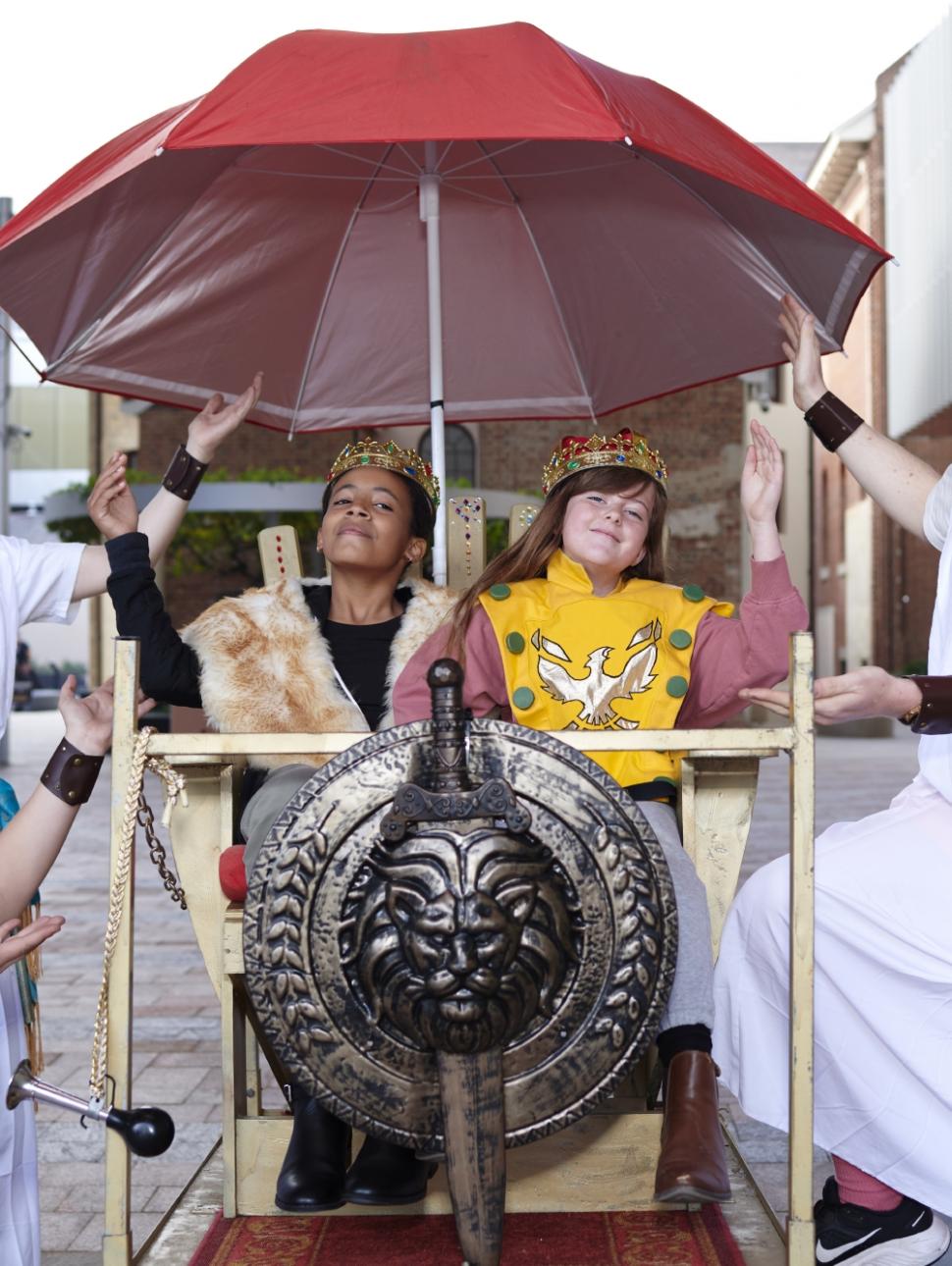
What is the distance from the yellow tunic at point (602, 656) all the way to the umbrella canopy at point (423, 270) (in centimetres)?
84

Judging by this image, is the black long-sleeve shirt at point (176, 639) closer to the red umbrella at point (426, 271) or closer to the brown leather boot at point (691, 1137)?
the red umbrella at point (426, 271)

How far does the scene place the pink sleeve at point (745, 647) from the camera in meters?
2.68

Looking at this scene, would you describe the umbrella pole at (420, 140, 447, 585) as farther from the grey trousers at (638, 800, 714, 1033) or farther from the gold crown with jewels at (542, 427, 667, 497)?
the grey trousers at (638, 800, 714, 1033)

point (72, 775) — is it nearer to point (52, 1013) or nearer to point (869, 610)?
point (52, 1013)

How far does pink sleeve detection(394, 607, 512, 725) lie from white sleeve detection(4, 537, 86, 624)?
26.7 inches

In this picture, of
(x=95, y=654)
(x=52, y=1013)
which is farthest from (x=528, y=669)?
(x=95, y=654)

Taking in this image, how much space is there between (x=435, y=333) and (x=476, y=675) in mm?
1157

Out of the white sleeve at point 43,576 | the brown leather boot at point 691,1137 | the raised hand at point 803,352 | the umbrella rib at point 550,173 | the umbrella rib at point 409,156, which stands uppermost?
the umbrella rib at point 409,156

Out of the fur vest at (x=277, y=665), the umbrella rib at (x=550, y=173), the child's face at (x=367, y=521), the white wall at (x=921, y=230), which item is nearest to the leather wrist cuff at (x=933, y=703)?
the fur vest at (x=277, y=665)

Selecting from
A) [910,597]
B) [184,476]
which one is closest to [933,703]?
[184,476]

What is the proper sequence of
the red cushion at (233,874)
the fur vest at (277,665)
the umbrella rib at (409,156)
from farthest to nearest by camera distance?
the umbrella rib at (409,156)
the fur vest at (277,665)
the red cushion at (233,874)

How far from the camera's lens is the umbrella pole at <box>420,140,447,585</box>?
3.48 meters

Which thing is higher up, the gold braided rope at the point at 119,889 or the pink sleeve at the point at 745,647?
the pink sleeve at the point at 745,647

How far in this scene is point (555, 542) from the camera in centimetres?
305
